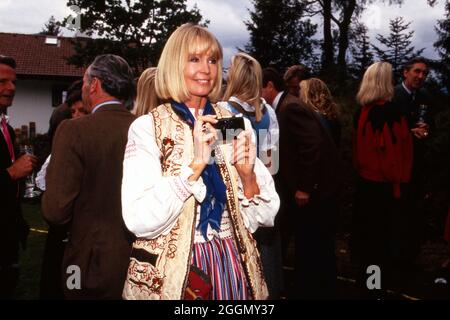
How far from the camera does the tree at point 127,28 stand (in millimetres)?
35062

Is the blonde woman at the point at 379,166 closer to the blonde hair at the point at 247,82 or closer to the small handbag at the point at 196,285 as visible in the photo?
the blonde hair at the point at 247,82

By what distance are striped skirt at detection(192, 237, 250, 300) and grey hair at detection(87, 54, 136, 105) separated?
51.6 inches

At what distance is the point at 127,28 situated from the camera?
3647 centimetres

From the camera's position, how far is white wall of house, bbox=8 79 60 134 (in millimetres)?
38688

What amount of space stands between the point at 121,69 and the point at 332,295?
2.97 metres

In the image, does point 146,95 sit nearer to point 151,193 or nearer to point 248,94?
point 248,94

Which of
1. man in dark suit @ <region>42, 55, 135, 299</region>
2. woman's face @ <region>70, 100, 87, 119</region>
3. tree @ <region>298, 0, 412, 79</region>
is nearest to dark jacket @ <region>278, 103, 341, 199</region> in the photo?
woman's face @ <region>70, 100, 87, 119</region>

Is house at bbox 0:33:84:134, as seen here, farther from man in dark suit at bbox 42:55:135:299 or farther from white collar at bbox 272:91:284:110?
man in dark suit at bbox 42:55:135:299

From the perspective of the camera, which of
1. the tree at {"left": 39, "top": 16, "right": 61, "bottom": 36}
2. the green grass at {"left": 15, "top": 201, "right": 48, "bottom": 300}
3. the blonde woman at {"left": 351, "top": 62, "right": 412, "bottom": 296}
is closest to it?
the blonde woman at {"left": 351, "top": 62, "right": 412, "bottom": 296}

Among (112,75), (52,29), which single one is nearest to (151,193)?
(112,75)

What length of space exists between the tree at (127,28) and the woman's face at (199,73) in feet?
109

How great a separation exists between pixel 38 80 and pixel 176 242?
3955 centimetres
